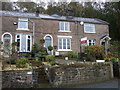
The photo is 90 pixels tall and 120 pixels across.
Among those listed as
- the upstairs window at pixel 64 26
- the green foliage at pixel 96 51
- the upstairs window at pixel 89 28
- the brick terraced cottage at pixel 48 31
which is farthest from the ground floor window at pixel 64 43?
the green foliage at pixel 96 51

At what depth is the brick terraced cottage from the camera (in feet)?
60.4

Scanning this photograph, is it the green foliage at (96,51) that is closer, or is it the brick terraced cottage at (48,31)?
the green foliage at (96,51)

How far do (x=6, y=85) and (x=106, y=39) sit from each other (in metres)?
18.7

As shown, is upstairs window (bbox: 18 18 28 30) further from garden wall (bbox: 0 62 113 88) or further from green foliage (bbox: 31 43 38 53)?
garden wall (bbox: 0 62 113 88)

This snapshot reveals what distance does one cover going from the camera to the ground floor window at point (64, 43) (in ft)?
67.9

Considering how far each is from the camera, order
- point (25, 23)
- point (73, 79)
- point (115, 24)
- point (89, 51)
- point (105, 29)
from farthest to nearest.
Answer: point (115, 24) → point (105, 29) → point (25, 23) → point (89, 51) → point (73, 79)

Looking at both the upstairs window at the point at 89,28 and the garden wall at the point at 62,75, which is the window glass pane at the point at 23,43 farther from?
the upstairs window at the point at 89,28

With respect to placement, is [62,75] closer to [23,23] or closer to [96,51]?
[96,51]

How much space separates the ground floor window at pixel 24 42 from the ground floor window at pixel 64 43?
4488 millimetres

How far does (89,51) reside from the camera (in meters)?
15.7

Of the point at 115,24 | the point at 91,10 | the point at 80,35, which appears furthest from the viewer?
the point at 91,10

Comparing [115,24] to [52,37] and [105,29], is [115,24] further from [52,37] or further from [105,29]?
[52,37]

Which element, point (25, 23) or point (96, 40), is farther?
point (96, 40)

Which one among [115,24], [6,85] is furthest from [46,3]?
[6,85]
